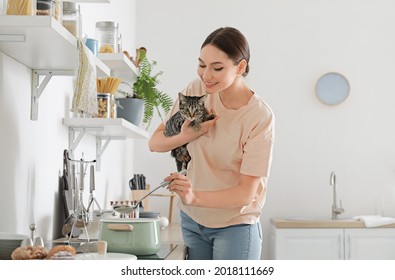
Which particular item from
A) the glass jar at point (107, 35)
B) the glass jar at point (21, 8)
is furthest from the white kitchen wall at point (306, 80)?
the glass jar at point (21, 8)

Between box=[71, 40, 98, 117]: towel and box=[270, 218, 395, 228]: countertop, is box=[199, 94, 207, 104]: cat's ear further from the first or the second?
box=[270, 218, 395, 228]: countertop

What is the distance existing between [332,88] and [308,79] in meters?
0.15

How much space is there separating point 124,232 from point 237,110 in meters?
0.41

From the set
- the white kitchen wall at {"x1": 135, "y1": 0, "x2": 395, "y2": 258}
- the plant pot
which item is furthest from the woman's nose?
the white kitchen wall at {"x1": 135, "y1": 0, "x2": 395, "y2": 258}

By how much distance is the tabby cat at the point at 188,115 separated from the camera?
1.64 m

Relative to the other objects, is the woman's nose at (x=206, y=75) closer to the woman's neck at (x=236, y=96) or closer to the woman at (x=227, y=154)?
the woman at (x=227, y=154)

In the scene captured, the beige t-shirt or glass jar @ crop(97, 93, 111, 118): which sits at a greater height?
glass jar @ crop(97, 93, 111, 118)

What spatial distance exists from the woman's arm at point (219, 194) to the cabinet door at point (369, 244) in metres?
2.26

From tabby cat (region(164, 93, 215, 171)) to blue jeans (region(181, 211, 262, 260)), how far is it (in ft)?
0.73

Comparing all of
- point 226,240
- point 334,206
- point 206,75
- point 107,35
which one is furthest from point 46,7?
point 334,206

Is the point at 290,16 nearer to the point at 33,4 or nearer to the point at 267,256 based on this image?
the point at 267,256

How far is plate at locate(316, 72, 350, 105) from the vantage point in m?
4.13

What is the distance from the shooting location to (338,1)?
13.7 ft
